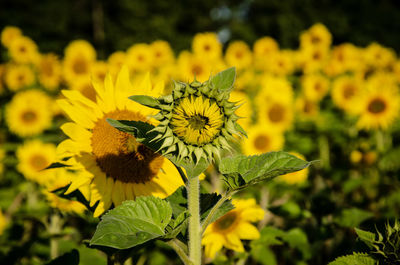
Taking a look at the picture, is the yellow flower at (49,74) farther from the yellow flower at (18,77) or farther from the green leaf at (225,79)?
the green leaf at (225,79)

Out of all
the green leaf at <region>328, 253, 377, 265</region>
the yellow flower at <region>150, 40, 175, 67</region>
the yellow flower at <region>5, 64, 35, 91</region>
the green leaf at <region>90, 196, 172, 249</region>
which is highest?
the yellow flower at <region>150, 40, 175, 67</region>

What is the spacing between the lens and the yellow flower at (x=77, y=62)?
218 inches

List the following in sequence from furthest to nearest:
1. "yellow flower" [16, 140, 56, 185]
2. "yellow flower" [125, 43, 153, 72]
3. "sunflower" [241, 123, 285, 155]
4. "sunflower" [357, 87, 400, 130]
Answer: "yellow flower" [125, 43, 153, 72]
"sunflower" [357, 87, 400, 130]
"sunflower" [241, 123, 285, 155]
"yellow flower" [16, 140, 56, 185]

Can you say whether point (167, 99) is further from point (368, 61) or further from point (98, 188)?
point (368, 61)

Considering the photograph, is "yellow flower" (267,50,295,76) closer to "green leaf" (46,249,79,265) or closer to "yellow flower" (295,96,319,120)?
"yellow flower" (295,96,319,120)

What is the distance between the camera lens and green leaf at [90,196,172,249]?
803 mm

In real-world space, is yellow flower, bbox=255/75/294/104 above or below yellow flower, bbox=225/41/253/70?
below

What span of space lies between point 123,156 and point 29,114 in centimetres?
383

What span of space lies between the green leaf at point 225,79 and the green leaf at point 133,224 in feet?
1.16

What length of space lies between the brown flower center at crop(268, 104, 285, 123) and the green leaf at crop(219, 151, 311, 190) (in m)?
3.27

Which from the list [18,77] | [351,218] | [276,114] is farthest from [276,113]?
[18,77]

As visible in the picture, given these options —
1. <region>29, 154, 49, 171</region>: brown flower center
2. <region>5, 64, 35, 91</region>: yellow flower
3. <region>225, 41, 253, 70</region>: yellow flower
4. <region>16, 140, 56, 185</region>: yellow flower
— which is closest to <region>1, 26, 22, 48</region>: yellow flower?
<region>5, 64, 35, 91</region>: yellow flower

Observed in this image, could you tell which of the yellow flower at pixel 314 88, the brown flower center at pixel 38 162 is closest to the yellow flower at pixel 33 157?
the brown flower center at pixel 38 162

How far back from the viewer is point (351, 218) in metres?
1.65
